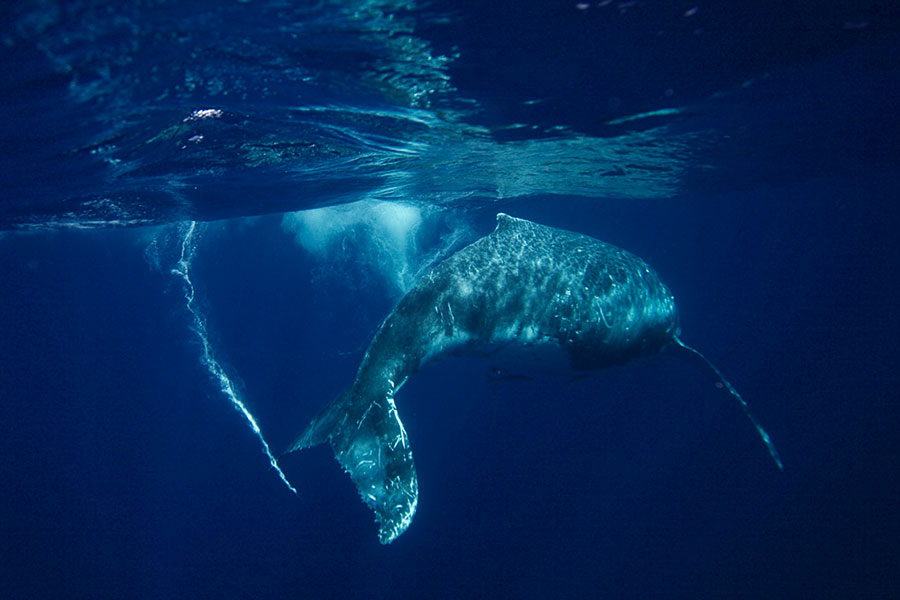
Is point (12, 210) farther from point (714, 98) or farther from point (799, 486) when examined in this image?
point (799, 486)

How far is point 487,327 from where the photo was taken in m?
7.07

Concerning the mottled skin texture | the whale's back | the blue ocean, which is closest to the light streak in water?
the blue ocean

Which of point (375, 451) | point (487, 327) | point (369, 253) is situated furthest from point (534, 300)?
point (369, 253)

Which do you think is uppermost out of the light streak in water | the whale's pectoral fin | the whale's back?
the whale's back

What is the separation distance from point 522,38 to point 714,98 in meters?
6.46

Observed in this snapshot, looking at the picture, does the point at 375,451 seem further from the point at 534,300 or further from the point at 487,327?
the point at 534,300

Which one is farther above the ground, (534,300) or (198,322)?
(534,300)

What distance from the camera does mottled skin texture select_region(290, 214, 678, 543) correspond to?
593cm

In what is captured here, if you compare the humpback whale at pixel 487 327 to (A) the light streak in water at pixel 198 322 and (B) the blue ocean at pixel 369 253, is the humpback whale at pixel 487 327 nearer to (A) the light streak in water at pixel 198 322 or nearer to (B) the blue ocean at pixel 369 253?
(B) the blue ocean at pixel 369 253

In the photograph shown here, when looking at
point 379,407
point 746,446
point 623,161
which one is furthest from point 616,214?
point 379,407

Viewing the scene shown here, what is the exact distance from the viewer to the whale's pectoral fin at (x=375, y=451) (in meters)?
5.47

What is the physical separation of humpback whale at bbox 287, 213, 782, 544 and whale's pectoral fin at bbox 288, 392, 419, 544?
1 centimetres

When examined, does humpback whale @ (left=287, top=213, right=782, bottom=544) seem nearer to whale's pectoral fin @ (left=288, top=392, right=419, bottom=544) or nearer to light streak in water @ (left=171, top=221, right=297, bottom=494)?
whale's pectoral fin @ (left=288, top=392, right=419, bottom=544)

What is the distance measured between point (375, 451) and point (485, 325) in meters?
2.39
